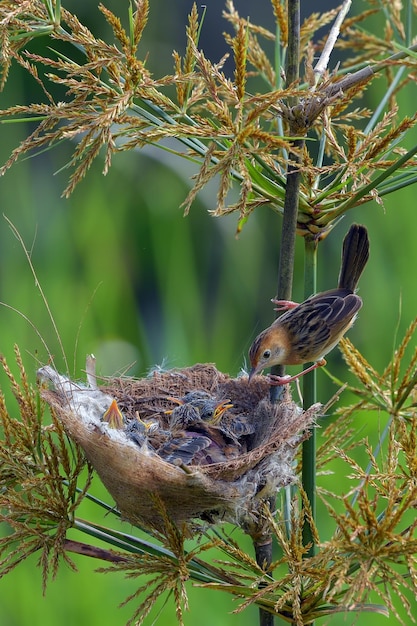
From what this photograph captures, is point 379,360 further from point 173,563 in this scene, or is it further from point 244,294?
point 173,563

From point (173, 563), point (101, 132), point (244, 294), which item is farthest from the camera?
point (244, 294)

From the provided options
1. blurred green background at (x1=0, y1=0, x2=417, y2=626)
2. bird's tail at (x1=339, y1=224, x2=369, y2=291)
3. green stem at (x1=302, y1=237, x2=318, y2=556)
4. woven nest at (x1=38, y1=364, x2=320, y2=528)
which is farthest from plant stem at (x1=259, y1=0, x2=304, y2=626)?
blurred green background at (x1=0, y1=0, x2=417, y2=626)

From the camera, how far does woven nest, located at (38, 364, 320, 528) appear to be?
129cm

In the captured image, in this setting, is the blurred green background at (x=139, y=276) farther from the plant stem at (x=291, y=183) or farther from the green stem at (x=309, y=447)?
the plant stem at (x=291, y=183)

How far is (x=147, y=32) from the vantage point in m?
3.14

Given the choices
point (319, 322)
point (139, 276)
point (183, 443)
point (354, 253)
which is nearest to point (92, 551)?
point (183, 443)

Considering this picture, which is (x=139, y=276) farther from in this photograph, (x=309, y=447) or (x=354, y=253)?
(x=309, y=447)

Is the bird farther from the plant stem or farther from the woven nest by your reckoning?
the plant stem

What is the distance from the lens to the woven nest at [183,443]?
1285 mm

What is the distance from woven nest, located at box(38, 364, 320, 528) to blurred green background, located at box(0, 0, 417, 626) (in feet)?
1.92

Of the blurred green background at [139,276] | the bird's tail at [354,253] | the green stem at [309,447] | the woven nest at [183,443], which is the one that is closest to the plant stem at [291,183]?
the green stem at [309,447]

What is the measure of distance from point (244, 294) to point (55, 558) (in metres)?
1.73

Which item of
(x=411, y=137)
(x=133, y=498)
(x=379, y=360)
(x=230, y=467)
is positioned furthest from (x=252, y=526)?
(x=411, y=137)

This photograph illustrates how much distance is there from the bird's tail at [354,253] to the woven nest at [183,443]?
27 cm
